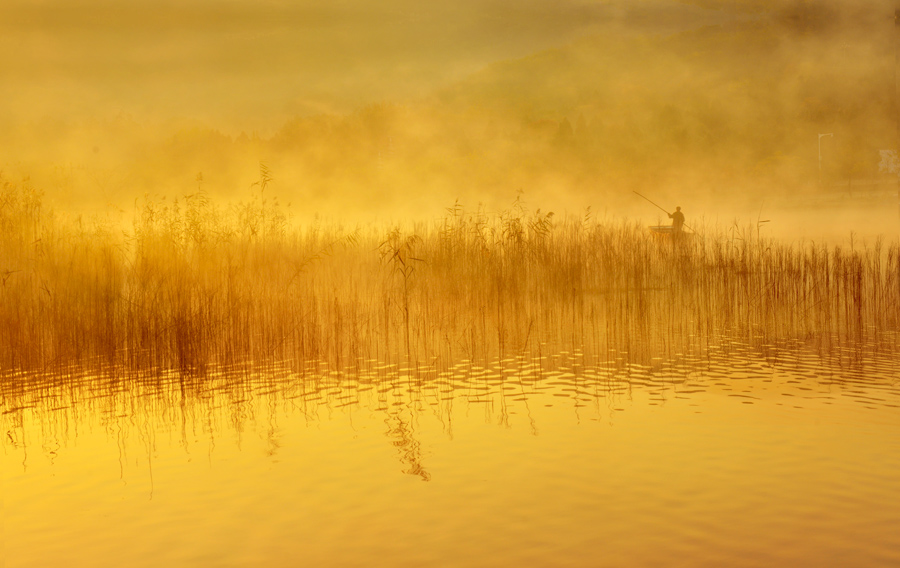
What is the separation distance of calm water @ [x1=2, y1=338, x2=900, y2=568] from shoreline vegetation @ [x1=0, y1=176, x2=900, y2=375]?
773 mm

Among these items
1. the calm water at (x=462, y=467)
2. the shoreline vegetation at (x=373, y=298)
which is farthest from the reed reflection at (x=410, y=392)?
the shoreline vegetation at (x=373, y=298)

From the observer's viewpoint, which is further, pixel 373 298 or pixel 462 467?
pixel 373 298

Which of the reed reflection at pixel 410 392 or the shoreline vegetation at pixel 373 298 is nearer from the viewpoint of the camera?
the reed reflection at pixel 410 392

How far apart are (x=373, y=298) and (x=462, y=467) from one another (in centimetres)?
577

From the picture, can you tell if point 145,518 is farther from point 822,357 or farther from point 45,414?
point 822,357

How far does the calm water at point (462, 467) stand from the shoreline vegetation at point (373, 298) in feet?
2.53

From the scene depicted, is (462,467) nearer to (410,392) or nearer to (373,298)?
(410,392)

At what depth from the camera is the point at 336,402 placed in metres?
5.35

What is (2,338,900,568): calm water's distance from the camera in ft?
10.4

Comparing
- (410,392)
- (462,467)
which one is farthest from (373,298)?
(462,467)

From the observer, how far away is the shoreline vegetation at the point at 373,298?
269 inches

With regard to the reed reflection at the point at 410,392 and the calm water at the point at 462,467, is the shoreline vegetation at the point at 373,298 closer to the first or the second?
the reed reflection at the point at 410,392

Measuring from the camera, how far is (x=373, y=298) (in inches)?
382

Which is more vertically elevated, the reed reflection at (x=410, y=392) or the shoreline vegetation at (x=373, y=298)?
the shoreline vegetation at (x=373, y=298)
